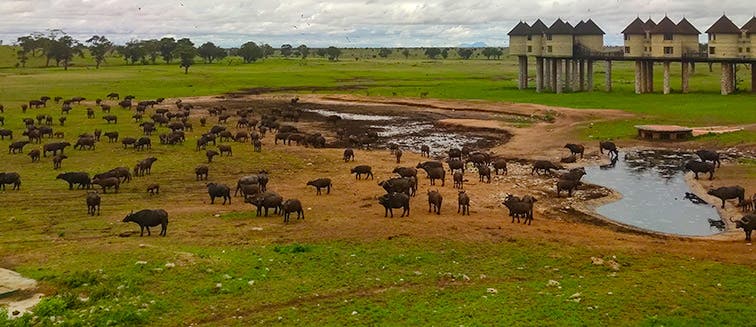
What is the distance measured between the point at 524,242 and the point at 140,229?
38.7ft

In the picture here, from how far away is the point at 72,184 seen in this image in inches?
1115

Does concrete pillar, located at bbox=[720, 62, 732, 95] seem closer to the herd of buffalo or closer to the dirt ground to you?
the dirt ground

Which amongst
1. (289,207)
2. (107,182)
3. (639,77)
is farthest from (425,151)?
(639,77)

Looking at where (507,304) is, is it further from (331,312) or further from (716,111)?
(716,111)

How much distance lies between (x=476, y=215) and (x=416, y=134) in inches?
1014

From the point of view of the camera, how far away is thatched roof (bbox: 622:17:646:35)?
6981 centimetres

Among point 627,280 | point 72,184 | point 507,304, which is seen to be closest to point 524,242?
point 627,280

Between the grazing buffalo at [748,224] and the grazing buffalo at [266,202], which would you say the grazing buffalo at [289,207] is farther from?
the grazing buffalo at [748,224]

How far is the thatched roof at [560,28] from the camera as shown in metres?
74.4

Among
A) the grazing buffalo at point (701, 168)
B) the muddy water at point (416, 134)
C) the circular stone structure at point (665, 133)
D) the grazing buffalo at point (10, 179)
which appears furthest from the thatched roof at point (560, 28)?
the grazing buffalo at point (10, 179)

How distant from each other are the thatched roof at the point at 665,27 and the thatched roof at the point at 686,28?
47 centimetres

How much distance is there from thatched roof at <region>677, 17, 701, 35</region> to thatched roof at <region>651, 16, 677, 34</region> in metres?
0.47

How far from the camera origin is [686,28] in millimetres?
67750

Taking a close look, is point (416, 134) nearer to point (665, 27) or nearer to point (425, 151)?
point (425, 151)
